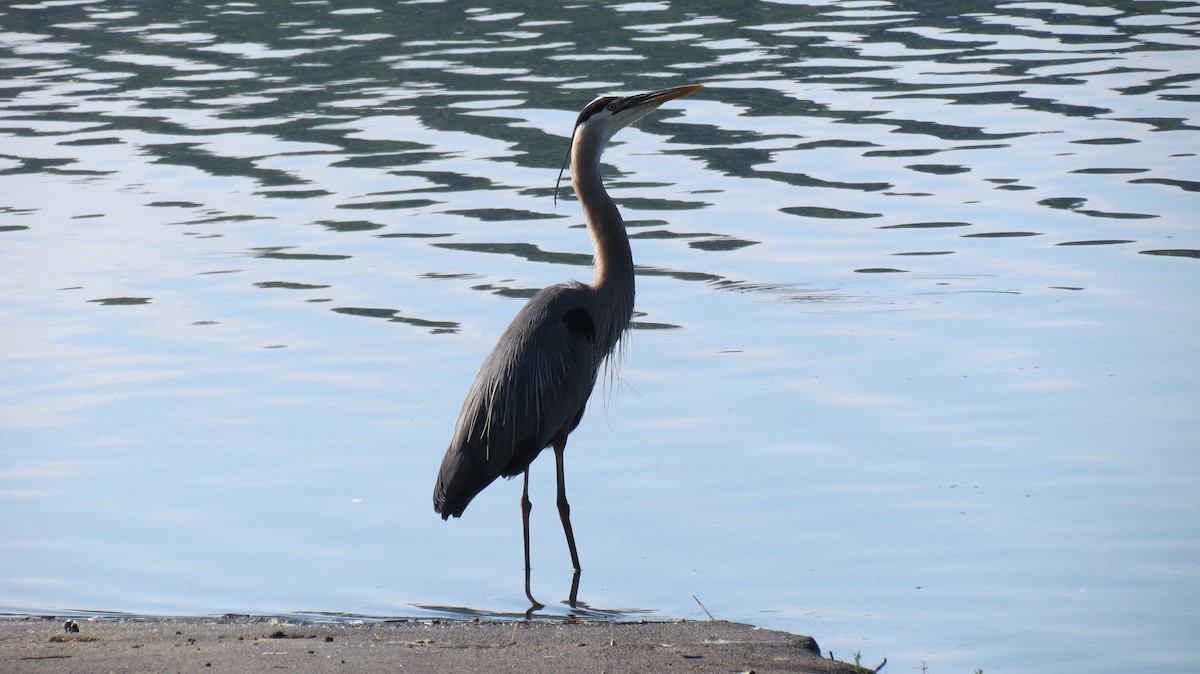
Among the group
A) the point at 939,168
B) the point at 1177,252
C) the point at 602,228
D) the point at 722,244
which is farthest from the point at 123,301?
the point at 1177,252

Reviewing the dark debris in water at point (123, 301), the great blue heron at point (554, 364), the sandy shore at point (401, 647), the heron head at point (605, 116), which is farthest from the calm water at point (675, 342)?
the heron head at point (605, 116)

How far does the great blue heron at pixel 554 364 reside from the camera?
6.33 meters

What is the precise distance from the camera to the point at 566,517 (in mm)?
6340

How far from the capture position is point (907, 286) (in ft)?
30.8

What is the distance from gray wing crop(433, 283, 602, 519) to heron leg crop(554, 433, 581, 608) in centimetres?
6

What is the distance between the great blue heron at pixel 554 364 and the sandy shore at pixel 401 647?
2.34 feet

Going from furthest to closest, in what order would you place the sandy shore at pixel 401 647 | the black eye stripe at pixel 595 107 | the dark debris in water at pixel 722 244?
the dark debris in water at pixel 722 244 → the black eye stripe at pixel 595 107 → the sandy shore at pixel 401 647

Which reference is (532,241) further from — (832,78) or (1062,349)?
(832,78)

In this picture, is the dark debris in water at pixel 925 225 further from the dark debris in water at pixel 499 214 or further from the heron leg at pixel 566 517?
the heron leg at pixel 566 517

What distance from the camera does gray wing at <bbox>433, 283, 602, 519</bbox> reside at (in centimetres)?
631

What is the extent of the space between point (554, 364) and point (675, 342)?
7.46 feet

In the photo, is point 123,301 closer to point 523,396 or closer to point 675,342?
point 675,342

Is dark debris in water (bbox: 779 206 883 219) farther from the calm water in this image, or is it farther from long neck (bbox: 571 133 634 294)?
long neck (bbox: 571 133 634 294)

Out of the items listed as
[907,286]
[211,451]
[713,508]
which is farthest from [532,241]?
[713,508]
